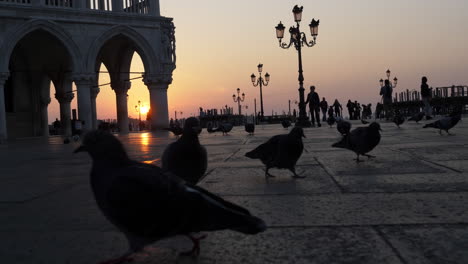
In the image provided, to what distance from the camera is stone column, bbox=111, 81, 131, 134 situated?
28.5 metres

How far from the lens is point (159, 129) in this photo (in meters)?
24.3

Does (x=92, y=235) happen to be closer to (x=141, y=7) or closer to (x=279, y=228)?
(x=279, y=228)

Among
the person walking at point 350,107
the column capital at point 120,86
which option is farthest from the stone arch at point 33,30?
the person walking at point 350,107

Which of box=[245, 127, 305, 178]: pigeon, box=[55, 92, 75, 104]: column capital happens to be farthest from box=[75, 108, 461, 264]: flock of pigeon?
box=[55, 92, 75, 104]: column capital

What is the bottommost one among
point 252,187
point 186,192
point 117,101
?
point 252,187

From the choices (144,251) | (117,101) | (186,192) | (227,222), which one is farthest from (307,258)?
(117,101)

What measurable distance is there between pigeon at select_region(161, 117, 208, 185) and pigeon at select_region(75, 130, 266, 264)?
100cm

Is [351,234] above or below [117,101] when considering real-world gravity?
below

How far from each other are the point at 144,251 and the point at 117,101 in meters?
28.4

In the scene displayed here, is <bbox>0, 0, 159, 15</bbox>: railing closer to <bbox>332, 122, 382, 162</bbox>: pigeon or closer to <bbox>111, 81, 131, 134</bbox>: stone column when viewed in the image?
<bbox>111, 81, 131, 134</bbox>: stone column

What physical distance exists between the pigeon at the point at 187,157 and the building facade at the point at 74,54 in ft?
63.2

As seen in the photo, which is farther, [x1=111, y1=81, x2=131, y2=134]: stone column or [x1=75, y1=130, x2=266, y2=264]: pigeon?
[x1=111, y1=81, x2=131, y2=134]: stone column

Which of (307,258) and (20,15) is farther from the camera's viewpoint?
(20,15)

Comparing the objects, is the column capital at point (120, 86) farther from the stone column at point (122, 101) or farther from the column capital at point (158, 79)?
the column capital at point (158, 79)
